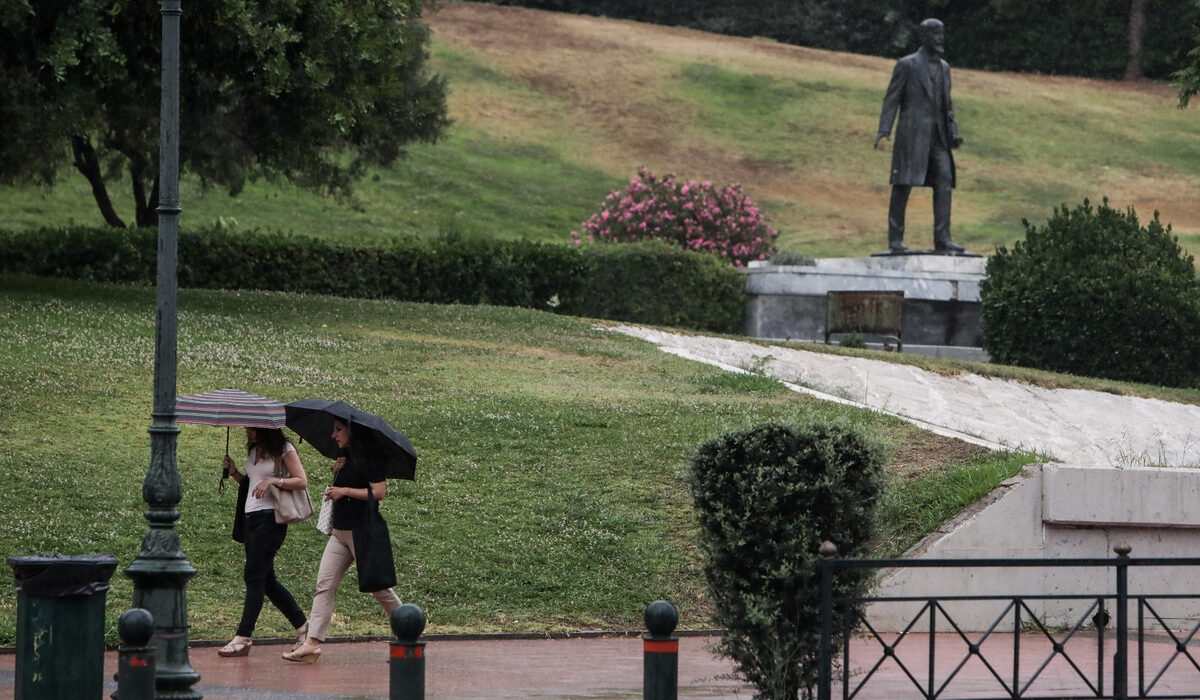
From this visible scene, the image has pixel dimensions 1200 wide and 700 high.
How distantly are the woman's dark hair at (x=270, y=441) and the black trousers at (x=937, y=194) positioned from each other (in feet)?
62.2

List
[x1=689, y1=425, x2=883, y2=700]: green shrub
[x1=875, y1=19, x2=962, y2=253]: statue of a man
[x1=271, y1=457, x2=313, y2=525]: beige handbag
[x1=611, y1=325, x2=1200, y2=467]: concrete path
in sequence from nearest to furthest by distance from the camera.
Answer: [x1=689, y1=425, x2=883, y2=700]: green shrub → [x1=271, y1=457, x2=313, y2=525]: beige handbag → [x1=611, y1=325, x2=1200, y2=467]: concrete path → [x1=875, y1=19, x2=962, y2=253]: statue of a man

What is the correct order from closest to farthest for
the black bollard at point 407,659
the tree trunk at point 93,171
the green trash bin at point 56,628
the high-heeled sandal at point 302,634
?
1. the black bollard at point 407,659
2. the green trash bin at point 56,628
3. the high-heeled sandal at point 302,634
4. the tree trunk at point 93,171

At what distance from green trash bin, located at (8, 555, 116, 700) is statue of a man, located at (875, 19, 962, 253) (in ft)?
69.4

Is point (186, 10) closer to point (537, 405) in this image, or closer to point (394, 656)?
point (537, 405)

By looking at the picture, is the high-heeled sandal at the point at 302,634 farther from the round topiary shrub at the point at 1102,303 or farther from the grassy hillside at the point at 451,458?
the round topiary shrub at the point at 1102,303

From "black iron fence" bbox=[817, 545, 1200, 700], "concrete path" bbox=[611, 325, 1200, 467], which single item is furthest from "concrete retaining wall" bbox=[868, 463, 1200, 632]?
"concrete path" bbox=[611, 325, 1200, 467]

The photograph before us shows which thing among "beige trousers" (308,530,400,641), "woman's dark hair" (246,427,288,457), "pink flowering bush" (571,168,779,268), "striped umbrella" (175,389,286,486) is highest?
"pink flowering bush" (571,168,779,268)

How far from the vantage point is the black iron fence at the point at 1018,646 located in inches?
275

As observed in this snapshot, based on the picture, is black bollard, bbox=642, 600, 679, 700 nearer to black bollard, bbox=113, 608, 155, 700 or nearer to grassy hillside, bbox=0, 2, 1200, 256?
black bollard, bbox=113, 608, 155, 700

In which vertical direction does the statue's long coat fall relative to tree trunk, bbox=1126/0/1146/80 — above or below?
below

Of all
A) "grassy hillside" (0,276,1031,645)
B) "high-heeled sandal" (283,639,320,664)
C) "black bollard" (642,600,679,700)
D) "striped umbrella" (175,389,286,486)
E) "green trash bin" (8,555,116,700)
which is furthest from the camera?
"grassy hillside" (0,276,1031,645)

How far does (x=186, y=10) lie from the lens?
1988 cm

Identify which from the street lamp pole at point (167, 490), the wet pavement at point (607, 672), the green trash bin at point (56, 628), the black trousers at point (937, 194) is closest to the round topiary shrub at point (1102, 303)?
the black trousers at point (937, 194)

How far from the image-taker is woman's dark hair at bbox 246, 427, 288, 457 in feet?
30.9
